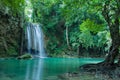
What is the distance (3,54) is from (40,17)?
14398 mm

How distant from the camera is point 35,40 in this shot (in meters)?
35.3

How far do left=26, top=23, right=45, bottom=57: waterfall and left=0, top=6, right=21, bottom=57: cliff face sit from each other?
2.54 m

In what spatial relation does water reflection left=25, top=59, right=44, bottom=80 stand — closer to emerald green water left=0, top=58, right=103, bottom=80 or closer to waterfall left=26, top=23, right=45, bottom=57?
emerald green water left=0, top=58, right=103, bottom=80

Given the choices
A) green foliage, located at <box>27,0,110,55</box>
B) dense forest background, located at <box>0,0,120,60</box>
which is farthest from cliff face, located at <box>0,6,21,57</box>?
green foliage, located at <box>27,0,110,55</box>

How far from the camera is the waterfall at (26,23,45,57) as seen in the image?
34.0 m

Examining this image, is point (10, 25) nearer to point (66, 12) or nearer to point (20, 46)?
point (20, 46)

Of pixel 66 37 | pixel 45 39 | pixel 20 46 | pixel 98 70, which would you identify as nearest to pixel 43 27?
pixel 45 39

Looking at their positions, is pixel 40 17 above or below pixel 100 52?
above

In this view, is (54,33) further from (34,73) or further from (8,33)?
(34,73)

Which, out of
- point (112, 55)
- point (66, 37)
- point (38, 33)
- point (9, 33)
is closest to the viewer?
point (112, 55)

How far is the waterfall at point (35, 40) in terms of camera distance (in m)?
34.0

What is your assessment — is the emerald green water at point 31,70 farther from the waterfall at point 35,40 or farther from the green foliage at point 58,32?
the green foliage at point 58,32

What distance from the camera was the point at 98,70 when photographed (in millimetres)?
13383

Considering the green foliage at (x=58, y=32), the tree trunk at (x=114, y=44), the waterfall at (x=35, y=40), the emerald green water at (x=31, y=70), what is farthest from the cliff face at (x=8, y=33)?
the tree trunk at (x=114, y=44)
